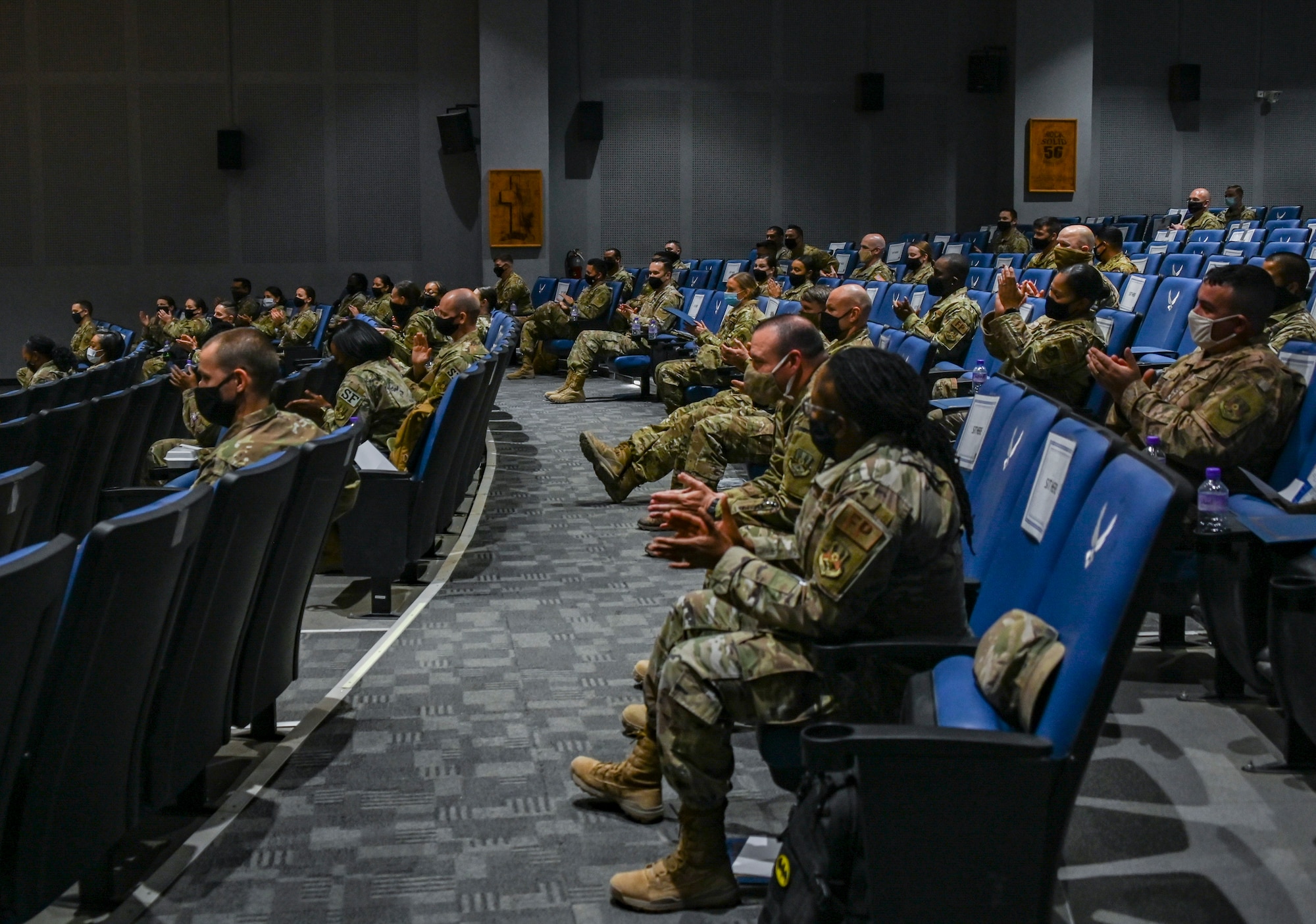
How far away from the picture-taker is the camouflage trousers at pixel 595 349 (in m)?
11.7

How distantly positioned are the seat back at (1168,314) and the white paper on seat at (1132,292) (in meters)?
0.34

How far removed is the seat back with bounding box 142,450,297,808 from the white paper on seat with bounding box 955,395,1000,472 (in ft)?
5.44

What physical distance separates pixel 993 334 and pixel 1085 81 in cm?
1220

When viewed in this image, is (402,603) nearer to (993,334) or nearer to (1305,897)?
(993,334)

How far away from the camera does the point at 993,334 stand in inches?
230

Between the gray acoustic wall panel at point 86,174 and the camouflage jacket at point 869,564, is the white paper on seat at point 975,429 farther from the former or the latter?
the gray acoustic wall panel at point 86,174

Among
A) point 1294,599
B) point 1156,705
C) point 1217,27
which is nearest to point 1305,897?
point 1294,599

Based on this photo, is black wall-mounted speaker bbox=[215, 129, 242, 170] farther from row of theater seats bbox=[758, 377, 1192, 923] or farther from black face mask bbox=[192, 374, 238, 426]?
row of theater seats bbox=[758, 377, 1192, 923]

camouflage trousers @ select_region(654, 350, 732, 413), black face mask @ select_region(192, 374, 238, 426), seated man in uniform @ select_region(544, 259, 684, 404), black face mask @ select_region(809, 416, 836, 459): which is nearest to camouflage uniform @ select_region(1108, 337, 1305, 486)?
black face mask @ select_region(809, 416, 836, 459)

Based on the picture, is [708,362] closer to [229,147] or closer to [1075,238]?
[1075,238]

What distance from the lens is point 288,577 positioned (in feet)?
11.6

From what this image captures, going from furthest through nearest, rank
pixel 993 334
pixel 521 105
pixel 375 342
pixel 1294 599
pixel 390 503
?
pixel 521 105
pixel 375 342
pixel 993 334
pixel 390 503
pixel 1294 599

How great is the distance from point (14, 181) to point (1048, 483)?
1634 cm

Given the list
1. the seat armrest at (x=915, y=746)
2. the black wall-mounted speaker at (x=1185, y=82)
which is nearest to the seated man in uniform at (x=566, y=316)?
the black wall-mounted speaker at (x=1185, y=82)
